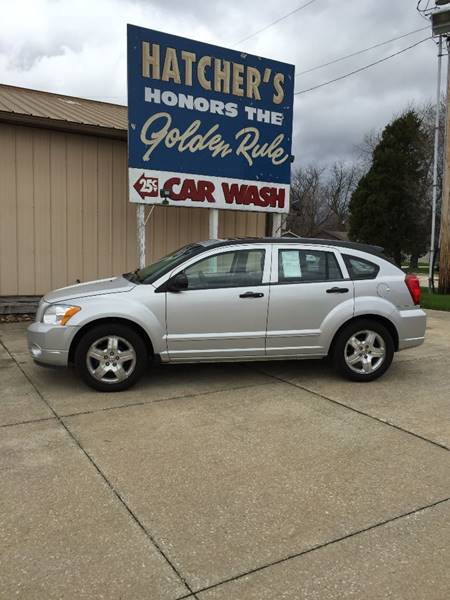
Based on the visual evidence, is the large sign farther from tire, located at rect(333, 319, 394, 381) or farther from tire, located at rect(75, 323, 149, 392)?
tire, located at rect(333, 319, 394, 381)

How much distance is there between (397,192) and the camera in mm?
37000

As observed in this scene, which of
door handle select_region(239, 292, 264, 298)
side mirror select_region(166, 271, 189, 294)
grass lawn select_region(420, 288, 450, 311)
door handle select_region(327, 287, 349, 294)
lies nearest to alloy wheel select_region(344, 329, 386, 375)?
door handle select_region(327, 287, 349, 294)

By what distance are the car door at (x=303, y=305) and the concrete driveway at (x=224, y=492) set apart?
1.61 ft

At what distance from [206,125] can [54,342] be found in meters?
5.58

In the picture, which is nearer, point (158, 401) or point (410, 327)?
point (158, 401)

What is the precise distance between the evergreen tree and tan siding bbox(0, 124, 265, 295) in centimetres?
2979

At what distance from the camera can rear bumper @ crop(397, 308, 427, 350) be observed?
18.9 feet

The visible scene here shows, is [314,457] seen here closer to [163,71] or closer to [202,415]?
[202,415]

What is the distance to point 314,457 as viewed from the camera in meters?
3.81

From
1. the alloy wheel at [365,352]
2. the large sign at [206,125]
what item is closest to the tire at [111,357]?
the alloy wheel at [365,352]

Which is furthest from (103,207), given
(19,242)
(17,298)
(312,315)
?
(312,315)

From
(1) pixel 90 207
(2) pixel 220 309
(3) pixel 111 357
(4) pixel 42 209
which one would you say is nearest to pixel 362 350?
(2) pixel 220 309

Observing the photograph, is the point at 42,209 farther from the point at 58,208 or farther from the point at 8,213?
the point at 8,213

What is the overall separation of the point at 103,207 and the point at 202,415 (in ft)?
21.6
